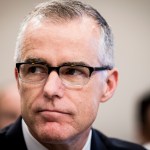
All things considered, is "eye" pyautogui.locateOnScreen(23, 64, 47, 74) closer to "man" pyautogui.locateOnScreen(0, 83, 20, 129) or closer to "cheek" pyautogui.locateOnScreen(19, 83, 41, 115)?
"cheek" pyautogui.locateOnScreen(19, 83, 41, 115)

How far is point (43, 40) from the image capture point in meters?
1.87

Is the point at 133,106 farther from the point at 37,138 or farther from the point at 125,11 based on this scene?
the point at 37,138

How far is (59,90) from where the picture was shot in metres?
1.79

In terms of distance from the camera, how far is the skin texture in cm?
181

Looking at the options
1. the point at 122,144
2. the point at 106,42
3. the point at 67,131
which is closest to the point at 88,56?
the point at 106,42

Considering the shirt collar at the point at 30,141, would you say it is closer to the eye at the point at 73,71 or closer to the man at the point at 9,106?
the eye at the point at 73,71

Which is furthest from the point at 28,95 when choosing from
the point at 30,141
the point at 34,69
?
the point at 30,141

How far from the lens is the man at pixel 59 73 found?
1.82 metres

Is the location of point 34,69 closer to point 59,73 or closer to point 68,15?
point 59,73

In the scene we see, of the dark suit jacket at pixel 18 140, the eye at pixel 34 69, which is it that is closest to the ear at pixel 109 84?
the dark suit jacket at pixel 18 140

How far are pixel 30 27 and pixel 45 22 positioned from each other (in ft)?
0.25

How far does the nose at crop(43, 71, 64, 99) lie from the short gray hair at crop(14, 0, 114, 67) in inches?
8.9

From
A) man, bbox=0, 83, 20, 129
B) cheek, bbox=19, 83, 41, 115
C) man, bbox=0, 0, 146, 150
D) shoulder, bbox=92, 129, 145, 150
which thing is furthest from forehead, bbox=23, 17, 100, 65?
man, bbox=0, 83, 20, 129

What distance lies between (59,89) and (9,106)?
1.53 meters
